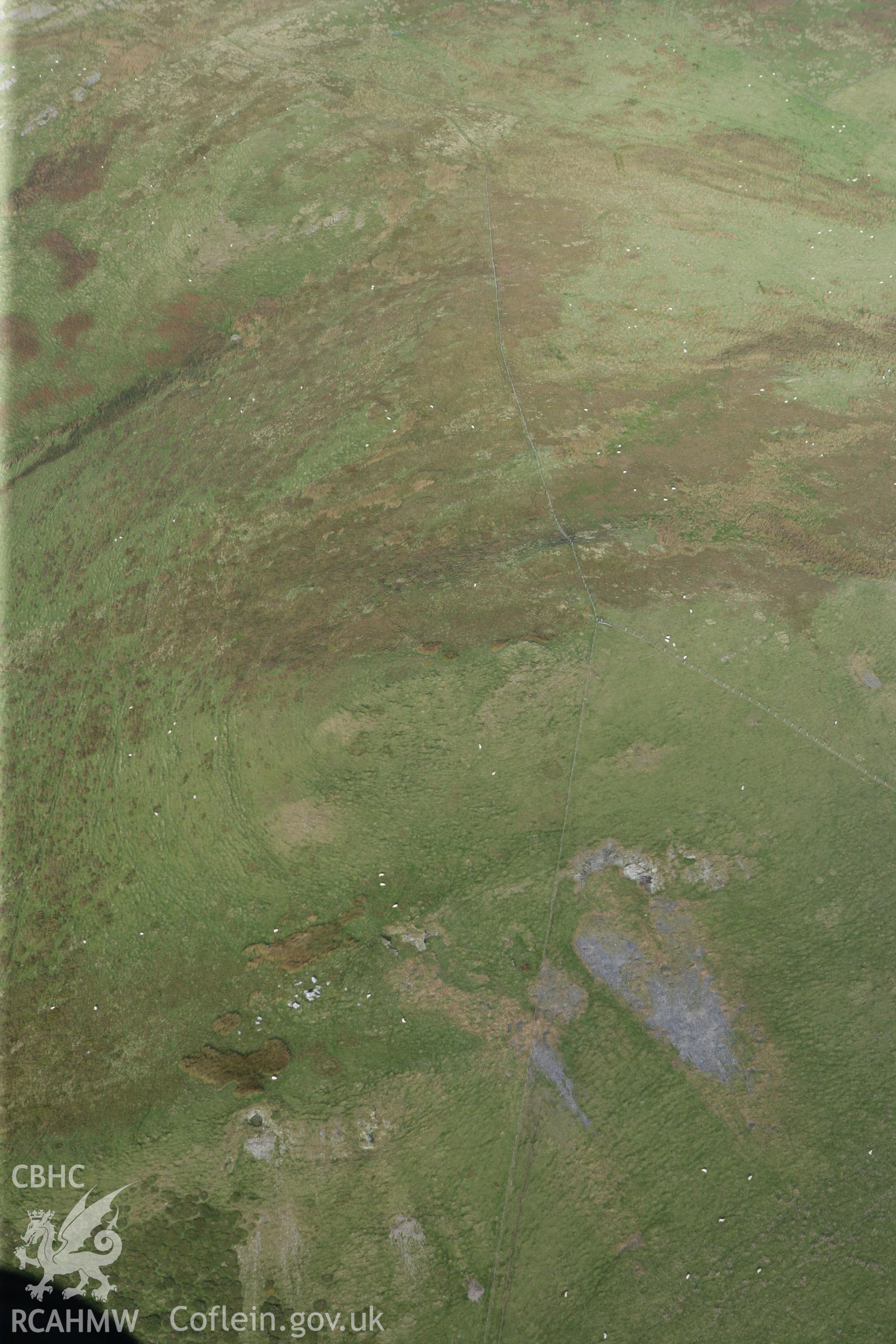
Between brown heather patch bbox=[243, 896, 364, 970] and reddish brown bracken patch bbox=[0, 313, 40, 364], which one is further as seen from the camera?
reddish brown bracken patch bbox=[0, 313, 40, 364]

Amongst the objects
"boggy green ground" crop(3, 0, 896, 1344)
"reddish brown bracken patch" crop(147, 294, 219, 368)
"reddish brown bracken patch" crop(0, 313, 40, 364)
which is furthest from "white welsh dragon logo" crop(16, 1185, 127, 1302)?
"reddish brown bracken patch" crop(0, 313, 40, 364)

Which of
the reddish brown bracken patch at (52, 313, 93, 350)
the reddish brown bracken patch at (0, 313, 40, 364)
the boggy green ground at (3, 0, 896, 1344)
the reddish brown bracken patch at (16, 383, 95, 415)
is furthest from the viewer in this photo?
the reddish brown bracken patch at (52, 313, 93, 350)

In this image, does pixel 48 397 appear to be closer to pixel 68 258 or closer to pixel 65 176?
pixel 68 258

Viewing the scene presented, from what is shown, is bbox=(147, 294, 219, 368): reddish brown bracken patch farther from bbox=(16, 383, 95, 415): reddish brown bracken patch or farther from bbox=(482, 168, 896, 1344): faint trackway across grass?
bbox=(482, 168, 896, 1344): faint trackway across grass

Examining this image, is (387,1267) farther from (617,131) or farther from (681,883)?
(617,131)

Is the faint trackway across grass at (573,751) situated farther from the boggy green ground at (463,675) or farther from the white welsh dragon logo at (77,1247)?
the white welsh dragon logo at (77,1247)

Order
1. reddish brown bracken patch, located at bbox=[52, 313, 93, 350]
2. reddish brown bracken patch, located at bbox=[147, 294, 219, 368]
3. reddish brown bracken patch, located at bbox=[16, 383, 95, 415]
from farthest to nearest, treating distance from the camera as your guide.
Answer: reddish brown bracken patch, located at bbox=[52, 313, 93, 350]
reddish brown bracken patch, located at bbox=[16, 383, 95, 415]
reddish brown bracken patch, located at bbox=[147, 294, 219, 368]

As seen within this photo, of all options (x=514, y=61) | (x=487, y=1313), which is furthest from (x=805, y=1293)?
(x=514, y=61)

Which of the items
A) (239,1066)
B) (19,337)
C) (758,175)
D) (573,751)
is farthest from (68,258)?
(239,1066)
